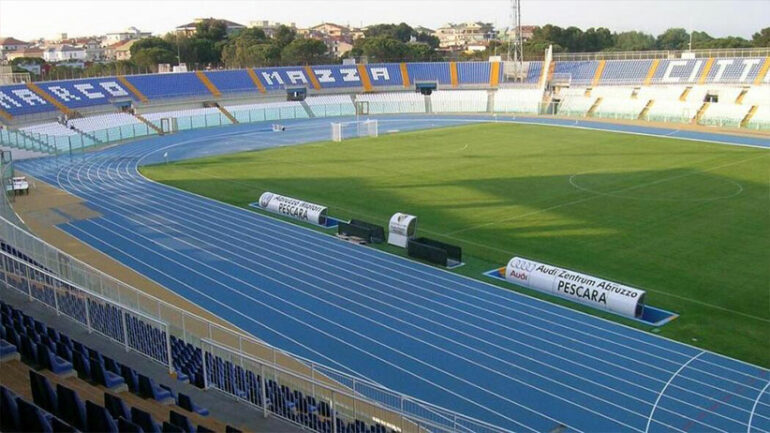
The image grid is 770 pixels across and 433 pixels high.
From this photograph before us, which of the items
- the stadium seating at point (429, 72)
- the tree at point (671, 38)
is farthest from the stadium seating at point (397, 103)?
the tree at point (671, 38)

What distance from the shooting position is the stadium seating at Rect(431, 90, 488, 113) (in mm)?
64938

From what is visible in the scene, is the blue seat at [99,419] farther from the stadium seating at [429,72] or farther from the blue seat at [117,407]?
the stadium seating at [429,72]

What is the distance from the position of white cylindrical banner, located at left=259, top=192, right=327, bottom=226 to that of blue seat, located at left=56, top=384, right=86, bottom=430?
18.6 metres

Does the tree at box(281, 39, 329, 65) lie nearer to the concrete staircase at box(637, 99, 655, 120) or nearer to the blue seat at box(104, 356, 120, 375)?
the concrete staircase at box(637, 99, 655, 120)

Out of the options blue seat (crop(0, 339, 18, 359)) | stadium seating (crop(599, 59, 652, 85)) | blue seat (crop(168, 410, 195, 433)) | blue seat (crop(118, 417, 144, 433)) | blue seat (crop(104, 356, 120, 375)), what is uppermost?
stadium seating (crop(599, 59, 652, 85))

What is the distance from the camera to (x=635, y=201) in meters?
28.7

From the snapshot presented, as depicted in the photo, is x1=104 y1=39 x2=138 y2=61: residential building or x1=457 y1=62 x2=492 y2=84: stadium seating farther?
x1=104 y1=39 x2=138 y2=61: residential building

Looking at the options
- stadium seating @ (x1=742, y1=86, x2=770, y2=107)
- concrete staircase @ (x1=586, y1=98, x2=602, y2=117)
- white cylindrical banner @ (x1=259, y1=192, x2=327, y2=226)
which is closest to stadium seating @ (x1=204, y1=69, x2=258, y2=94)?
concrete staircase @ (x1=586, y1=98, x2=602, y2=117)

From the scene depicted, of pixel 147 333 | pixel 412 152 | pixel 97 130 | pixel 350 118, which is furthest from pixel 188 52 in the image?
pixel 147 333

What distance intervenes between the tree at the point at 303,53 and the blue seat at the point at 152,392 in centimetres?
7983

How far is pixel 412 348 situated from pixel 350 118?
159 ft

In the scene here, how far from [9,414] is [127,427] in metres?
Answer: 1.18

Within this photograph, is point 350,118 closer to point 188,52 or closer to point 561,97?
point 561,97

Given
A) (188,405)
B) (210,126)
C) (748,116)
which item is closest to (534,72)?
(748,116)
